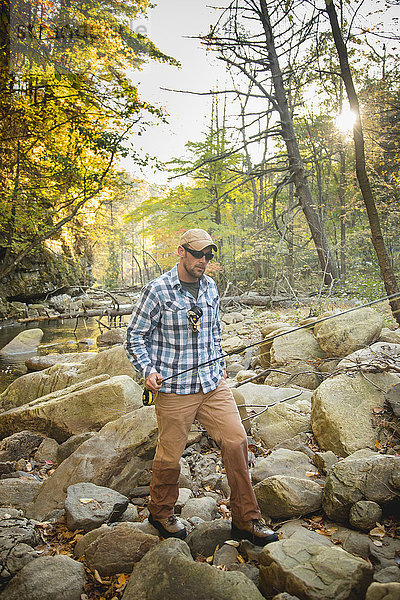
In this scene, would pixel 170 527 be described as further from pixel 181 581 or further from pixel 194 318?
pixel 194 318

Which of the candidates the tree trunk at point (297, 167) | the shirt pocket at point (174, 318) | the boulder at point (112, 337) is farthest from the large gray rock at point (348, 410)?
the boulder at point (112, 337)

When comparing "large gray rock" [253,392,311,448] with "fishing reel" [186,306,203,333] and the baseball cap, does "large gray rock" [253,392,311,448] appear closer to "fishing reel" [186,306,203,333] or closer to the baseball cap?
"fishing reel" [186,306,203,333]

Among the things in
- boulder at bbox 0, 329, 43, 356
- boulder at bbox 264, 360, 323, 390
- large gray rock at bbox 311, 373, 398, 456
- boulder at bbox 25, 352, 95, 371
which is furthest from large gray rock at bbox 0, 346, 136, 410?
boulder at bbox 0, 329, 43, 356

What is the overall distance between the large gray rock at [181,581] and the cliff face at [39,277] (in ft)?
62.3

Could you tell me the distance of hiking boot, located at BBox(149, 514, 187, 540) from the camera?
267 cm

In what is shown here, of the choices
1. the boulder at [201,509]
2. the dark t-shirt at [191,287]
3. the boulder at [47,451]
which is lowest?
the boulder at [47,451]

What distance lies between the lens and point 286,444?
13.2 feet

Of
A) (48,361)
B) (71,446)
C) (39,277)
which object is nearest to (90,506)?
(71,446)

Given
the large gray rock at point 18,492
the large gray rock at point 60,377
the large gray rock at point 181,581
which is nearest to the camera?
the large gray rock at point 181,581

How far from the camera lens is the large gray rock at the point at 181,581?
189cm

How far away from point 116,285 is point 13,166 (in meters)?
28.0

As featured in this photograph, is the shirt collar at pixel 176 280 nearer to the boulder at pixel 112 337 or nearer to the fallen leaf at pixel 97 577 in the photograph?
the fallen leaf at pixel 97 577

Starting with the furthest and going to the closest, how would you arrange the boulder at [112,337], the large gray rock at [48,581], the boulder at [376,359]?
the boulder at [112,337] → the boulder at [376,359] → the large gray rock at [48,581]

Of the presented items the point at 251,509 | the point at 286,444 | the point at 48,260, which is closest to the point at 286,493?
the point at 251,509
